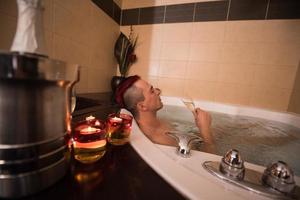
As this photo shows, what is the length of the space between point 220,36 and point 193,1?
481mm

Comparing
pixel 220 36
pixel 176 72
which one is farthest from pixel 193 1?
pixel 176 72

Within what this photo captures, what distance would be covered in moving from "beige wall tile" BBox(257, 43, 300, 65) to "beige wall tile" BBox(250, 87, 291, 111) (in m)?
0.26

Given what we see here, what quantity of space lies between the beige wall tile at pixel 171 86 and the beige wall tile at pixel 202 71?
127 mm

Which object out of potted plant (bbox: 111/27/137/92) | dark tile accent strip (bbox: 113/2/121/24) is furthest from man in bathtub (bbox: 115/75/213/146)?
dark tile accent strip (bbox: 113/2/121/24)

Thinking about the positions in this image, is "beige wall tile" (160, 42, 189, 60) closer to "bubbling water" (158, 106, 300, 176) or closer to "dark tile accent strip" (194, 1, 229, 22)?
"dark tile accent strip" (194, 1, 229, 22)

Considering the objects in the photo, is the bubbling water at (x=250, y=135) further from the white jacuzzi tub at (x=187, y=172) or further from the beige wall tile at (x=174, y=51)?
the beige wall tile at (x=174, y=51)

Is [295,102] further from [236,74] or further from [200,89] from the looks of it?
[200,89]

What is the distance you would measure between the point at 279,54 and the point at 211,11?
76 centimetres

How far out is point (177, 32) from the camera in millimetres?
1782

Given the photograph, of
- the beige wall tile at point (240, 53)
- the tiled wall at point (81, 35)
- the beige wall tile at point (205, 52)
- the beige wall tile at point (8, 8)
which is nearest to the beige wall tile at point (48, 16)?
the tiled wall at point (81, 35)

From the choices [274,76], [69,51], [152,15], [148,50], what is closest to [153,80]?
[148,50]

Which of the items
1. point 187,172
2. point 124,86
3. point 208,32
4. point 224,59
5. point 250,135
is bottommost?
point 250,135

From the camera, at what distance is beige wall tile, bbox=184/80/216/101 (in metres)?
1.70

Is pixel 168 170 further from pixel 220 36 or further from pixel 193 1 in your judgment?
pixel 193 1
